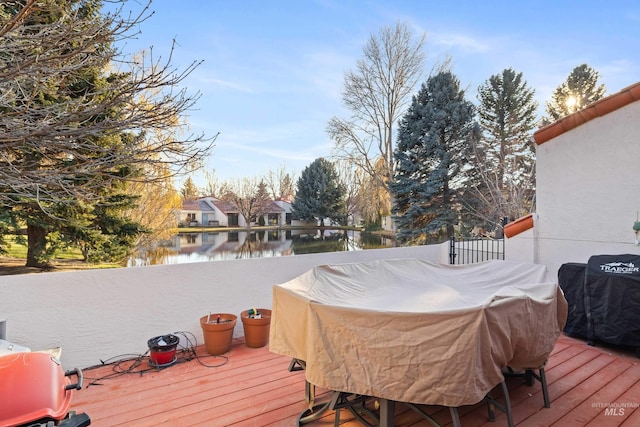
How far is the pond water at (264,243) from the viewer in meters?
13.4

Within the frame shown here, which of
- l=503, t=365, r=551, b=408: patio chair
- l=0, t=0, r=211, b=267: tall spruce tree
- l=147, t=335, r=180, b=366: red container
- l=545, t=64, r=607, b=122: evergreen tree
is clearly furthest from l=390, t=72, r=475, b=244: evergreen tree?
l=147, t=335, r=180, b=366: red container

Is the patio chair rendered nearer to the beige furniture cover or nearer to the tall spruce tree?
the beige furniture cover

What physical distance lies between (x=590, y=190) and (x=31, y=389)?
545cm

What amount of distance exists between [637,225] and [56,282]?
596cm

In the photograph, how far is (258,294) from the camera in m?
3.89

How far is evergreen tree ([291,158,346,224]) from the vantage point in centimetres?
2361

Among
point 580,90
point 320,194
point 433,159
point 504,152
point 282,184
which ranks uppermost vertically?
point 580,90

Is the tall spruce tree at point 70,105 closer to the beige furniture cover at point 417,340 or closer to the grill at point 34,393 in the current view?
the grill at point 34,393

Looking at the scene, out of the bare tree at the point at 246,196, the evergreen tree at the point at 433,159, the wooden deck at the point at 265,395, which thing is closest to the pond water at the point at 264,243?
the bare tree at the point at 246,196

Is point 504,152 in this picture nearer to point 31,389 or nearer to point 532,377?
point 532,377

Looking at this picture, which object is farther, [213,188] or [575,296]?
[213,188]

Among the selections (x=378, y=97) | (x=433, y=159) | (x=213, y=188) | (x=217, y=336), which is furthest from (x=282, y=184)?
(x=217, y=336)

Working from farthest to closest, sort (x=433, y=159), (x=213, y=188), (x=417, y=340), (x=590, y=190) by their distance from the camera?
1. (x=213, y=188)
2. (x=433, y=159)
3. (x=590, y=190)
4. (x=417, y=340)

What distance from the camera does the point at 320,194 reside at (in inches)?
936
